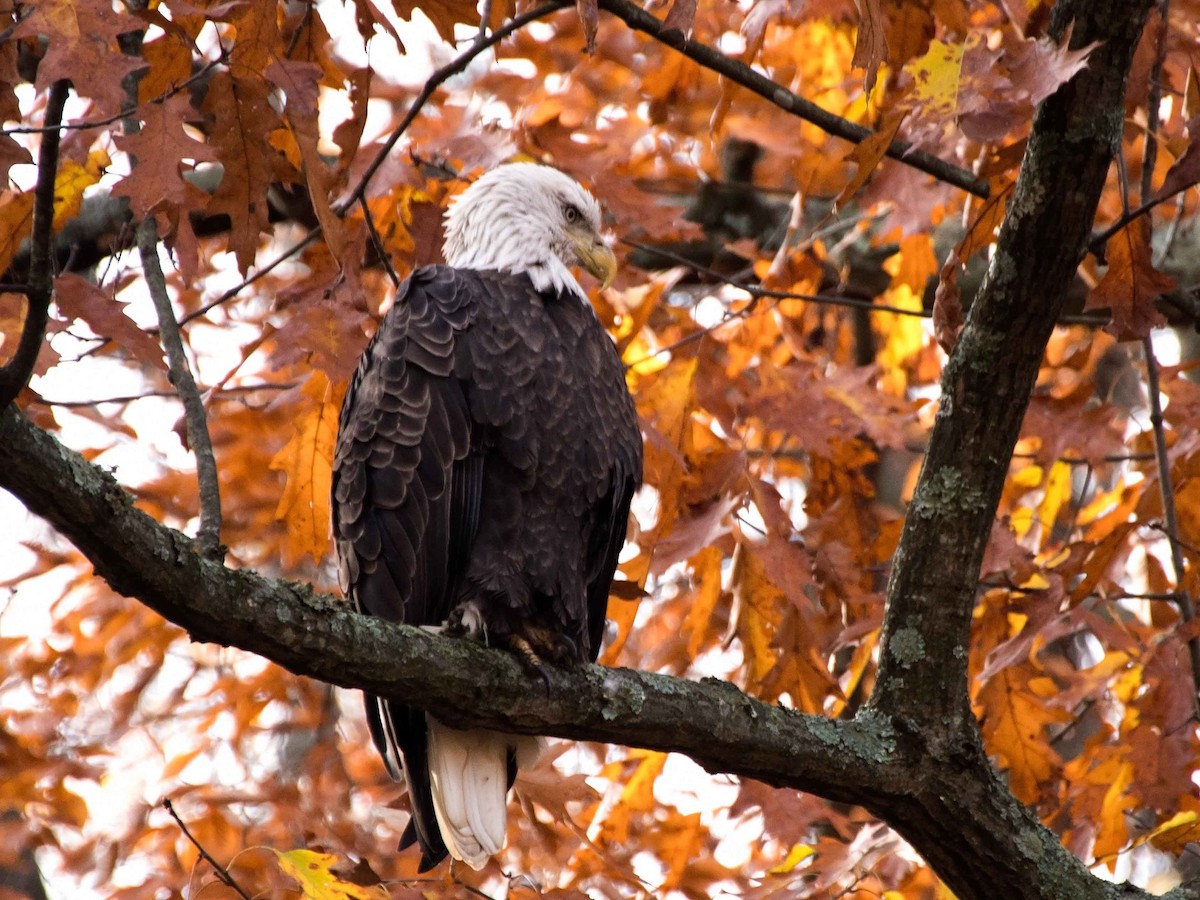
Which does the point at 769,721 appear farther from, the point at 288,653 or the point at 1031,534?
the point at 1031,534

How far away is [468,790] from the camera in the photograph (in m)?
3.92

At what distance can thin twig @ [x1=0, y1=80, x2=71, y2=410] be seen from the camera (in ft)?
6.76

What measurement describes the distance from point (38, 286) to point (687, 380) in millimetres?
2438

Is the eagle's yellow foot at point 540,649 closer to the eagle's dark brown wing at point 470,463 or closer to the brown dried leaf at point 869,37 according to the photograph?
the eagle's dark brown wing at point 470,463

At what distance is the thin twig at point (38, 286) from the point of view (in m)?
2.06

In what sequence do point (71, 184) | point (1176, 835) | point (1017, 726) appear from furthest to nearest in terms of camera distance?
point (1017, 726) → point (71, 184) → point (1176, 835)

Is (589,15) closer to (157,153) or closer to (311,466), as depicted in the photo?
(157,153)

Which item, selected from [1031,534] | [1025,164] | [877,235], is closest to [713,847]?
[1031,534]

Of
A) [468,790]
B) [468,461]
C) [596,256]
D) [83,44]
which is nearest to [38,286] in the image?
[83,44]

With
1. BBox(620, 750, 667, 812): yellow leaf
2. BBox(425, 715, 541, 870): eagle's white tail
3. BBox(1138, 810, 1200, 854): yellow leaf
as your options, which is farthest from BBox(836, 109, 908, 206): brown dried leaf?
BBox(620, 750, 667, 812): yellow leaf

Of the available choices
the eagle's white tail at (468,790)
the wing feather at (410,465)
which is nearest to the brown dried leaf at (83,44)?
the wing feather at (410,465)

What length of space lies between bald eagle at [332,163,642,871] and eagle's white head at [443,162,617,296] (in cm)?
28

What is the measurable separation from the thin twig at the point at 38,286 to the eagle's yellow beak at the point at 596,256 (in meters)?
→ 2.40

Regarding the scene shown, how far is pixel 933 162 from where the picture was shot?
3.83m
